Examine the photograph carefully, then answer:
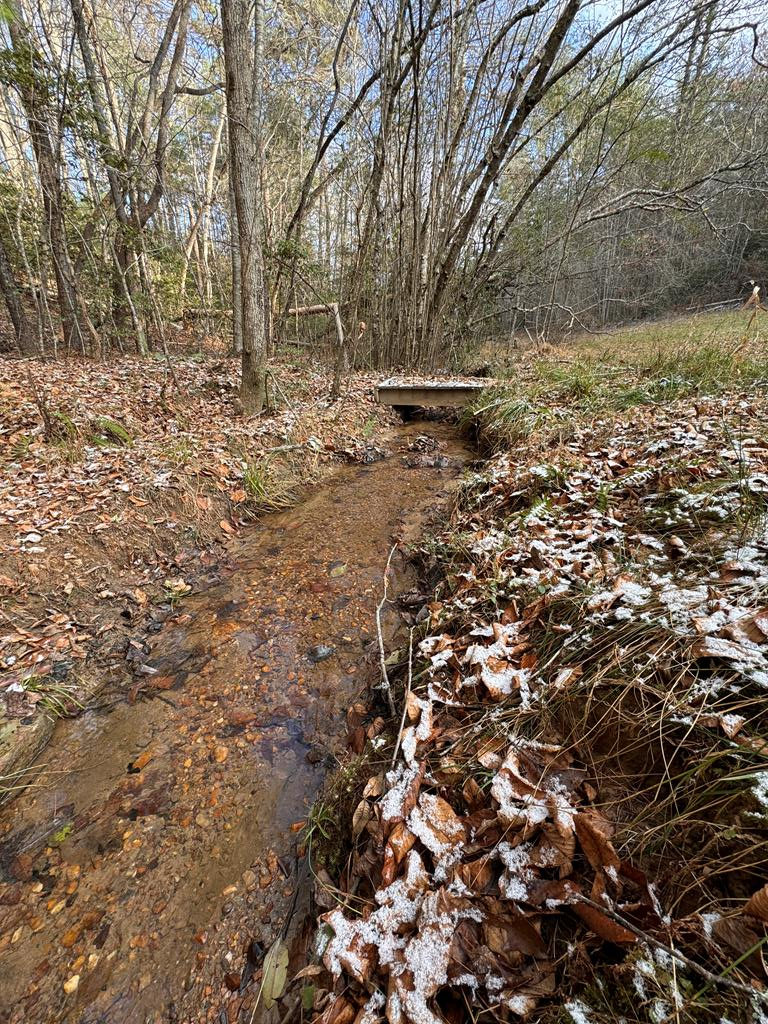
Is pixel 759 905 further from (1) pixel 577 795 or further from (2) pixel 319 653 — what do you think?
(2) pixel 319 653

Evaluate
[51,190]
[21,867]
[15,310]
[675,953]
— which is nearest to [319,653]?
[21,867]

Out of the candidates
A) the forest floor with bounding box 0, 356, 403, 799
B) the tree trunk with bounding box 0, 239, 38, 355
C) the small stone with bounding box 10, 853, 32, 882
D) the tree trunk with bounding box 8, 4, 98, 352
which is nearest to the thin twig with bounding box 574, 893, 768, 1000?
the small stone with bounding box 10, 853, 32, 882

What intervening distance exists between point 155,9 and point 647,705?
43.5 feet

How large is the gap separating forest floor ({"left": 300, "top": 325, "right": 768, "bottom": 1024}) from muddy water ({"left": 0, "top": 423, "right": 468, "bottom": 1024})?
28 cm

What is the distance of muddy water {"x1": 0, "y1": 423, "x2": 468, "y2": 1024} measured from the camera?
128 centimetres

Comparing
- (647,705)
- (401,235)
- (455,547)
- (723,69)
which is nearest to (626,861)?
(647,705)

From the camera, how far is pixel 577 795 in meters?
1.14

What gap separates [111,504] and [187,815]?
7.49 ft

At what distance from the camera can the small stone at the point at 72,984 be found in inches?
49.3

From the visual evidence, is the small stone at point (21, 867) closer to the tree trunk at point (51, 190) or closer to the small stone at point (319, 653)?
the small stone at point (319, 653)

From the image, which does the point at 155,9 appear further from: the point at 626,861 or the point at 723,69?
the point at 626,861

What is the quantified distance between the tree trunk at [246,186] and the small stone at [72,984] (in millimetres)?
4782

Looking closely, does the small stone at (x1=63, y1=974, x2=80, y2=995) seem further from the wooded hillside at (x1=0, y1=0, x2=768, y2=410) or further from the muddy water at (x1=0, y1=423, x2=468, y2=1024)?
the wooded hillside at (x1=0, y1=0, x2=768, y2=410)

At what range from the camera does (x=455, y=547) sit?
111 inches
